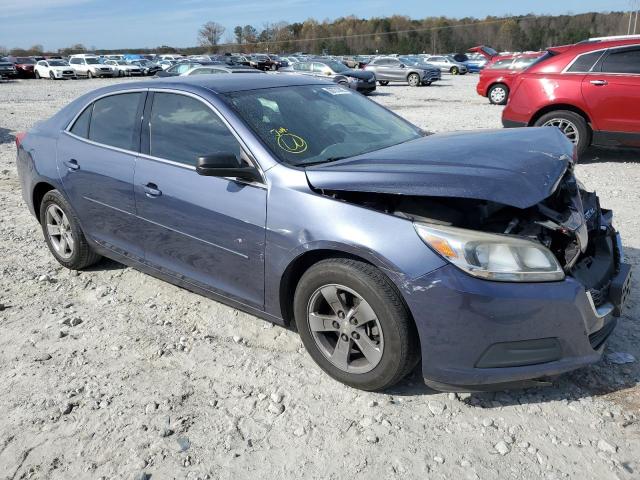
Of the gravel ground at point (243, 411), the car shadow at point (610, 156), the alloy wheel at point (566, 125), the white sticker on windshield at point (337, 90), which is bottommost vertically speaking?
the gravel ground at point (243, 411)

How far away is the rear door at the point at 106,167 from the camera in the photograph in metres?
3.88

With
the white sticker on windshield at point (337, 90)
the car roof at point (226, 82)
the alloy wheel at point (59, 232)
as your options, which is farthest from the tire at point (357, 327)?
the alloy wheel at point (59, 232)

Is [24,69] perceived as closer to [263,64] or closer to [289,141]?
[263,64]

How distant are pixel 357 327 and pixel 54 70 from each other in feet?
142

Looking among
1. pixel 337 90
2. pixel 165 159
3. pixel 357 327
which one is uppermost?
pixel 337 90

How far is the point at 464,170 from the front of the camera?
278 cm

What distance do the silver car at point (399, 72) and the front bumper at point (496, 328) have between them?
92.6 feet

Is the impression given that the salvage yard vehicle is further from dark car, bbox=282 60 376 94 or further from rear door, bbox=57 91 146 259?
dark car, bbox=282 60 376 94

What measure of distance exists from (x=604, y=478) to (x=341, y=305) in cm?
140

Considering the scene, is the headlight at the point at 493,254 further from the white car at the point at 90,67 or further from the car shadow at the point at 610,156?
the white car at the point at 90,67

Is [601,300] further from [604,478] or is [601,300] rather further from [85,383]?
[85,383]

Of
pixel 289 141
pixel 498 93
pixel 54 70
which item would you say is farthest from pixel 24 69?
pixel 289 141

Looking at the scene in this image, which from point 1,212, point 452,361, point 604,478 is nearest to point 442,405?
point 452,361

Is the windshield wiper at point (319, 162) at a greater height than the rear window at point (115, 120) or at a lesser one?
lesser
